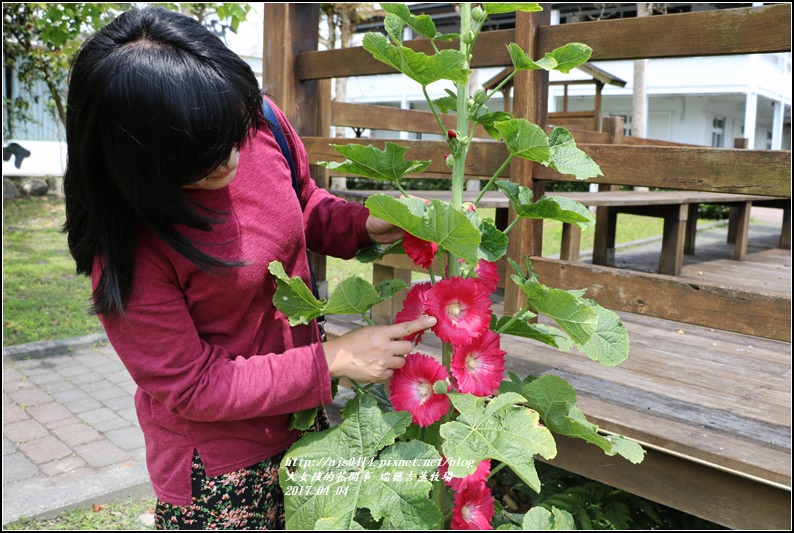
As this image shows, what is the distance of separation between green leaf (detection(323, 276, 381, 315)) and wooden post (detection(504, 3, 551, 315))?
42.8 inches

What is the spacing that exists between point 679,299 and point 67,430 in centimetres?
348

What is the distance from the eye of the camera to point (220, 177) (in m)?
1.20

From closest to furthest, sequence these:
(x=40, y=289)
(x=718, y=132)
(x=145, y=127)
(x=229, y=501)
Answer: (x=145, y=127), (x=229, y=501), (x=40, y=289), (x=718, y=132)

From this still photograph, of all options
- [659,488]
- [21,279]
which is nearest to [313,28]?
[659,488]

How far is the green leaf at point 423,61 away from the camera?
3.72 feet

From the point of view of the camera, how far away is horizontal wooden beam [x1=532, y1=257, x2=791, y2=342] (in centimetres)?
185

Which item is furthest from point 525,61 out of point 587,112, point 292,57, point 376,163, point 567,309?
point 587,112

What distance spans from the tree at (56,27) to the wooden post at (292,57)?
0.73 metres

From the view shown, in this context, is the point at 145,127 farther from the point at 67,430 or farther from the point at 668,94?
the point at 668,94

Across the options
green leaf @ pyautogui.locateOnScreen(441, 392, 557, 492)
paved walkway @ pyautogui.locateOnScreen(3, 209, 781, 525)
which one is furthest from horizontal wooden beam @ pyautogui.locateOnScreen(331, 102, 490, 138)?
green leaf @ pyautogui.locateOnScreen(441, 392, 557, 492)

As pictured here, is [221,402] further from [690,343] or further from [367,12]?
[367,12]

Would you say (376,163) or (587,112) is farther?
(587,112)

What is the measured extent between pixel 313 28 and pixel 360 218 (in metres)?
1.84

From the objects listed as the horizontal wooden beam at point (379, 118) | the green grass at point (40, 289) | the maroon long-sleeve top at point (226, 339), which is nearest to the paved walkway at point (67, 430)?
the green grass at point (40, 289)
